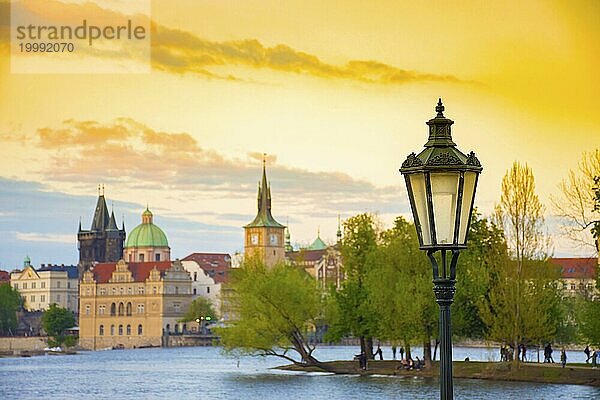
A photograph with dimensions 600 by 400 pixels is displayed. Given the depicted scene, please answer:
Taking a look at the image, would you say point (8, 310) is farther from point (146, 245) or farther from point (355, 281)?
→ point (355, 281)

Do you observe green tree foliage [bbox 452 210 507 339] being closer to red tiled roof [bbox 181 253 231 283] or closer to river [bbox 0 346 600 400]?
river [bbox 0 346 600 400]

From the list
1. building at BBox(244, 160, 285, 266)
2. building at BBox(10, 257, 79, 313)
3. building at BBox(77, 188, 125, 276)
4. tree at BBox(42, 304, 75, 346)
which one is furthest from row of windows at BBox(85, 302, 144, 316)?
building at BBox(77, 188, 125, 276)

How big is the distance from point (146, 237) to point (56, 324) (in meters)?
18.6

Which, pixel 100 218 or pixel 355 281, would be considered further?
pixel 100 218

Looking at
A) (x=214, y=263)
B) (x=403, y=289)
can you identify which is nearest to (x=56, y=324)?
(x=214, y=263)

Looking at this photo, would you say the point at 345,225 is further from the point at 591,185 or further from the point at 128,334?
the point at 128,334

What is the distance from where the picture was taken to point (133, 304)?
295 feet

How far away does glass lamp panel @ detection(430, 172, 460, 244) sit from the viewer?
14.2 feet

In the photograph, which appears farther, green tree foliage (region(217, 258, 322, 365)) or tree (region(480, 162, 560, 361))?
green tree foliage (region(217, 258, 322, 365))

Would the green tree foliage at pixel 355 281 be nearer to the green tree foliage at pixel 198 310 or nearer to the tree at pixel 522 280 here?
the tree at pixel 522 280

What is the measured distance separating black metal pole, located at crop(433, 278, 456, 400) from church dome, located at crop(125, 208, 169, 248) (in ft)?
323

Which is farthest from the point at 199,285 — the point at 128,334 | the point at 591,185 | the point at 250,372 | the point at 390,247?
the point at 591,185

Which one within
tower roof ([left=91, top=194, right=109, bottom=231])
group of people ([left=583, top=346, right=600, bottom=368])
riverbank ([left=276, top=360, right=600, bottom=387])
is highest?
tower roof ([left=91, top=194, right=109, bottom=231])

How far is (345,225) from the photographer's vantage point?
120ft
